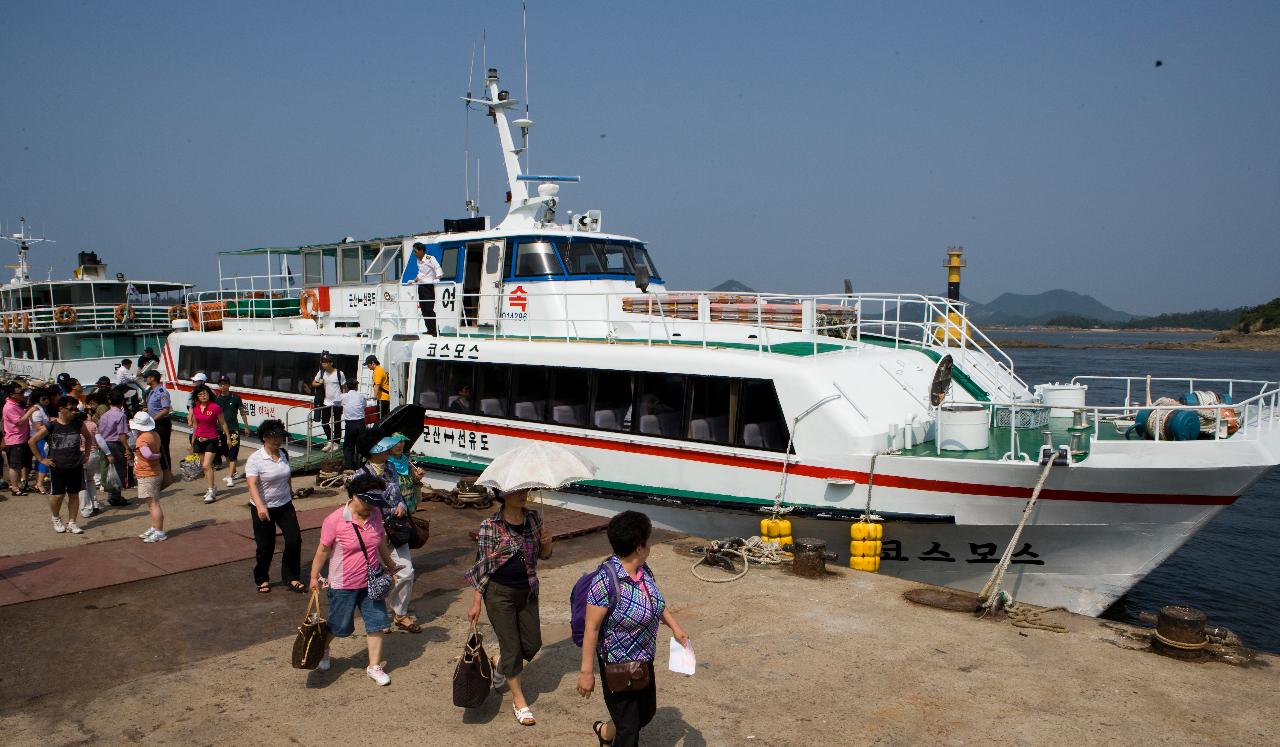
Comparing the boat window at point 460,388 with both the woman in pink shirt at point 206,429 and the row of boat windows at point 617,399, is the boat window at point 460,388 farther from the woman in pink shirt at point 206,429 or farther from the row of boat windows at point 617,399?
the woman in pink shirt at point 206,429

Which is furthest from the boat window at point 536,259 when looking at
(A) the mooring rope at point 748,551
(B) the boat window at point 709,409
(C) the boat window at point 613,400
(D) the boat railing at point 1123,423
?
(D) the boat railing at point 1123,423

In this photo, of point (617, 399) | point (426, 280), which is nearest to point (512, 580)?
point (617, 399)

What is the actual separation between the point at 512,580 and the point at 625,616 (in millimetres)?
1190

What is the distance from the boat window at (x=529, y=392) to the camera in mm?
11539

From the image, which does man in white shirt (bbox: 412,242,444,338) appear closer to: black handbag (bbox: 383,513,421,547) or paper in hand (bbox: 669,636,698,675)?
black handbag (bbox: 383,513,421,547)

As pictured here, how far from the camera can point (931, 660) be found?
606 cm

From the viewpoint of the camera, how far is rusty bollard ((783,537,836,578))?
26.2 feet

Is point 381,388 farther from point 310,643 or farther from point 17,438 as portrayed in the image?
point 310,643

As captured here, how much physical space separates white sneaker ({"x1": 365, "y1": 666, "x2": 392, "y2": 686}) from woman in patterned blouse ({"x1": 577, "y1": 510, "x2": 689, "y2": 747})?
2.19 metres

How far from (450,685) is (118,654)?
2.63 m

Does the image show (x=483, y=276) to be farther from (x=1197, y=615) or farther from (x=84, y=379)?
(x=84, y=379)

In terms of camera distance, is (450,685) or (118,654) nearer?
(450,685)

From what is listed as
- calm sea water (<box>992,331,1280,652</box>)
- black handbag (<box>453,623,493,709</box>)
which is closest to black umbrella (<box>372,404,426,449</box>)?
black handbag (<box>453,623,493,709</box>)

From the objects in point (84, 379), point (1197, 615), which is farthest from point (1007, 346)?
point (1197, 615)
